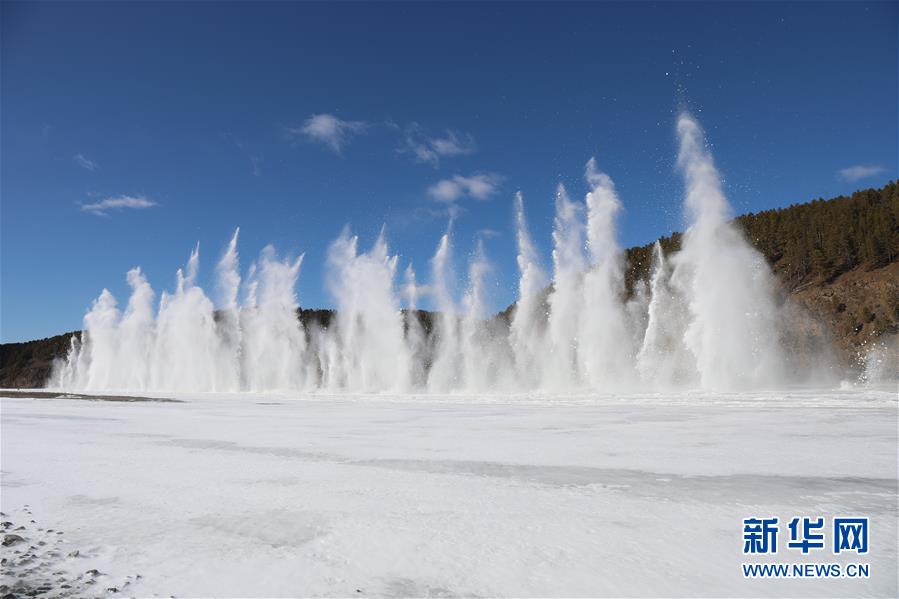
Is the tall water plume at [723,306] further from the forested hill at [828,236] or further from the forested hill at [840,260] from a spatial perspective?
the forested hill at [828,236]

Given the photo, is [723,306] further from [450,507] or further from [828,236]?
[828,236]

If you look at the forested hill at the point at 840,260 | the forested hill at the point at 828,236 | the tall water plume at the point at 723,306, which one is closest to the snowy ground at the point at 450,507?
the tall water plume at the point at 723,306

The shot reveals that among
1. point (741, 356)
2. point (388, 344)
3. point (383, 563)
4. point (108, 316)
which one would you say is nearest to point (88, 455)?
point (383, 563)

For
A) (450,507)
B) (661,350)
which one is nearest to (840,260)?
(661,350)

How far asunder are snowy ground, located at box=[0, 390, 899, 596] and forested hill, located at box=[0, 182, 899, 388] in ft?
240

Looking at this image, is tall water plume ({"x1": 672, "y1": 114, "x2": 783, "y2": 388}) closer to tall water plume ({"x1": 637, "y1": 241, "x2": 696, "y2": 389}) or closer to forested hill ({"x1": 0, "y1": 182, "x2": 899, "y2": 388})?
tall water plume ({"x1": 637, "y1": 241, "x2": 696, "y2": 389})

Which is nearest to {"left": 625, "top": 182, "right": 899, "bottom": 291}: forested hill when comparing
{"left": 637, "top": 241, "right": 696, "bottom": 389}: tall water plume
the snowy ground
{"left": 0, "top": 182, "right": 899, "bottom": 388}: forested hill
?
{"left": 0, "top": 182, "right": 899, "bottom": 388}: forested hill

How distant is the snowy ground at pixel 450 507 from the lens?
504cm

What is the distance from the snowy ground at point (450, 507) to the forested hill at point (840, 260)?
73161mm

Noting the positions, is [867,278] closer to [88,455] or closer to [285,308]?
[285,308]

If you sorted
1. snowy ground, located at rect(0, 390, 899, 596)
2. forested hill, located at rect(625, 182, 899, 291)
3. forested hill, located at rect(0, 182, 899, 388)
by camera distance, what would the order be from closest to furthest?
snowy ground, located at rect(0, 390, 899, 596), forested hill, located at rect(0, 182, 899, 388), forested hill, located at rect(625, 182, 899, 291)

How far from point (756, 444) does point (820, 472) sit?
133 inches

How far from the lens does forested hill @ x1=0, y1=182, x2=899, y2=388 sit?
73875 millimetres

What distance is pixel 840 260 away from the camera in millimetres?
95250
